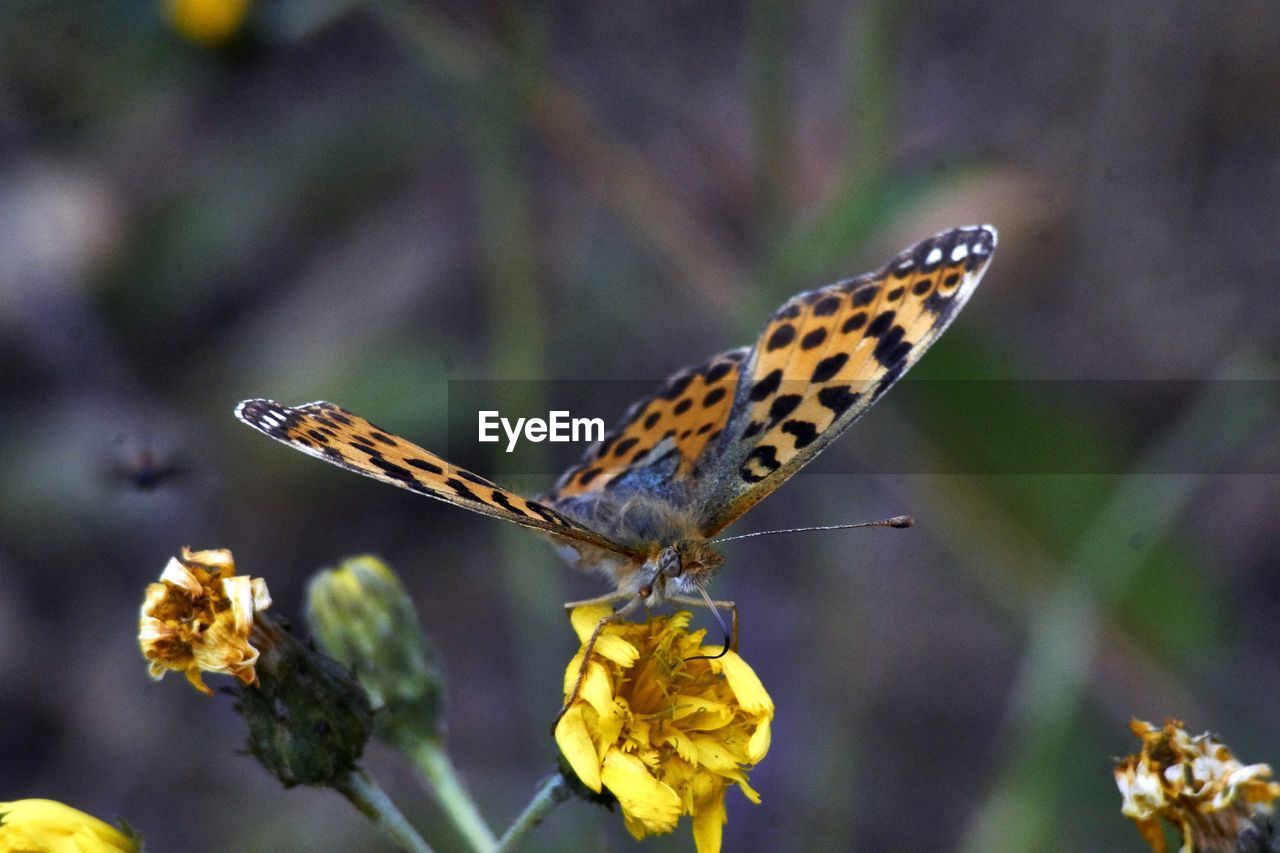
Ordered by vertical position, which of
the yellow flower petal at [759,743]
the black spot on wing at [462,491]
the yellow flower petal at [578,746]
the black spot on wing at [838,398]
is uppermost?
the black spot on wing at [838,398]

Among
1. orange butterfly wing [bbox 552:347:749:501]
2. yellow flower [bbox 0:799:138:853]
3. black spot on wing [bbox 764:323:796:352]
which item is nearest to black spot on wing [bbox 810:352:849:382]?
black spot on wing [bbox 764:323:796:352]

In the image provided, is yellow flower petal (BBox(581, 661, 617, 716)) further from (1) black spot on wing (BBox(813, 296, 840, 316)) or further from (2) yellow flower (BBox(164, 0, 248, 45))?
(2) yellow flower (BBox(164, 0, 248, 45))

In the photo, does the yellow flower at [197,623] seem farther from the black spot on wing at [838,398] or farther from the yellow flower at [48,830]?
the black spot on wing at [838,398]

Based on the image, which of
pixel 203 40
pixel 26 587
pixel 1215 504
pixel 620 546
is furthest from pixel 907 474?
pixel 26 587

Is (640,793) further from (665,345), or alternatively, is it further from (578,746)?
(665,345)

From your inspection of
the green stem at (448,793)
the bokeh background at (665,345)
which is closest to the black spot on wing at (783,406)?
the green stem at (448,793)

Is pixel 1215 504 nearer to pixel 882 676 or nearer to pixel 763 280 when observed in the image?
pixel 882 676

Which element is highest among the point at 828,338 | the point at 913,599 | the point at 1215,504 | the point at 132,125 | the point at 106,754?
the point at 828,338
